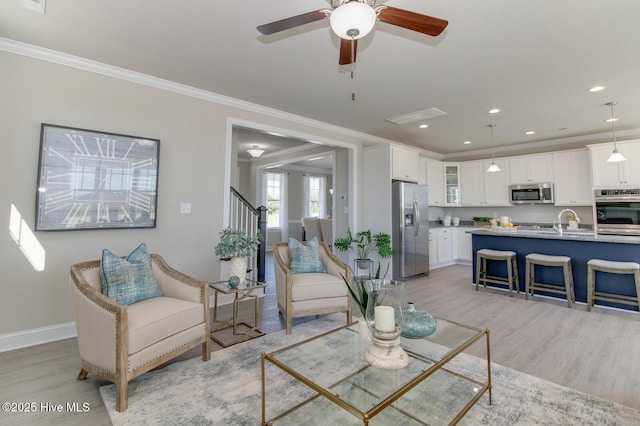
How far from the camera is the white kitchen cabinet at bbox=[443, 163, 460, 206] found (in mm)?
7125

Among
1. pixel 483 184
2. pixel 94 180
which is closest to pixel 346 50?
pixel 94 180

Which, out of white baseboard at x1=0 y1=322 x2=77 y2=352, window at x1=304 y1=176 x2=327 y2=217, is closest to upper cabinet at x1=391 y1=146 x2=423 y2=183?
window at x1=304 y1=176 x2=327 y2=217

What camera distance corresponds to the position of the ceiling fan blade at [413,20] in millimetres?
1639

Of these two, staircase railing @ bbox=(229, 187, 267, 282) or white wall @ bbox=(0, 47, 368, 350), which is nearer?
white wall @ bbox=(0, 47, 368, 350)

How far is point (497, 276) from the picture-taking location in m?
4.68

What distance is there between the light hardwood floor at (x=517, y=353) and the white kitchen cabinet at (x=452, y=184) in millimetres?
3364

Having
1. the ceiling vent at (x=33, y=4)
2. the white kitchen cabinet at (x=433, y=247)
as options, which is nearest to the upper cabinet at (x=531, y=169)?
the white kitchen cabinet at (x=433, y=247)

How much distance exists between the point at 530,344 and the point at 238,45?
380 centimetres

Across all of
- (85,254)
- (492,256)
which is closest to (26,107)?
(85,254)

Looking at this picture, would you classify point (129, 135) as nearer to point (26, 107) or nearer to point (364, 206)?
point (26, 107)

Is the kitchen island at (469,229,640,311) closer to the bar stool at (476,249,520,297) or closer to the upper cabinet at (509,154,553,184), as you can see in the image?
the bar stool at (476,249,520,297)

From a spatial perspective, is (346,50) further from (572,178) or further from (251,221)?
(572,178)

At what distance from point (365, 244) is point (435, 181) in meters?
2.70

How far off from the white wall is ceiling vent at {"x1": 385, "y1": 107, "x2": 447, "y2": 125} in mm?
2195
